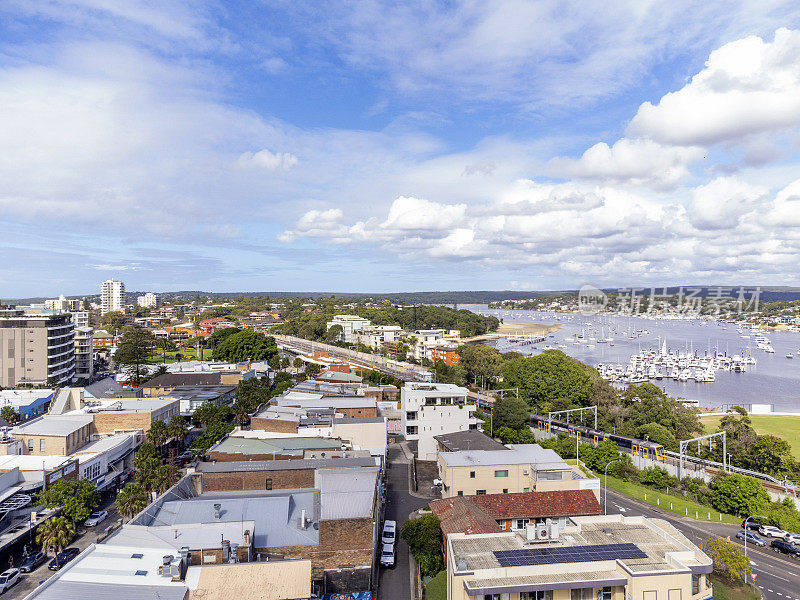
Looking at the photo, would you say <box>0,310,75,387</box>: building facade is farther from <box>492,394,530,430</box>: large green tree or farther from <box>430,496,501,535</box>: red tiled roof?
<box>430,496,501,535</box>: red tiled roof

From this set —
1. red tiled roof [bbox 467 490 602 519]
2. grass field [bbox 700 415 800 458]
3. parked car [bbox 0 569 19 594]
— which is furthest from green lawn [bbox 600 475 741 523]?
parked car [bbox 0 569 19 594]

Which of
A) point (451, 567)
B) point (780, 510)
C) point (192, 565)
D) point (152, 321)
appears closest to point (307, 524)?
point (192, 565)

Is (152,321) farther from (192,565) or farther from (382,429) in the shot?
(192,565)

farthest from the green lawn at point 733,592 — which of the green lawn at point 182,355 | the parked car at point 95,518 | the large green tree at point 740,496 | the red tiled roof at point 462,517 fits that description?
the green lawn at point 182,355

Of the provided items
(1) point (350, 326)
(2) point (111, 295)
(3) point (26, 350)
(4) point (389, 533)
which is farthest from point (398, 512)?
(2) point (111, 295)

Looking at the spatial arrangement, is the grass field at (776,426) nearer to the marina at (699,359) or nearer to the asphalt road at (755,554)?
the marina at (699,359)

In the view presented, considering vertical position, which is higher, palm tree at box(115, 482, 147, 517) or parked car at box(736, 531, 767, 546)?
palm tree at box(115, 482, 147, 517)
